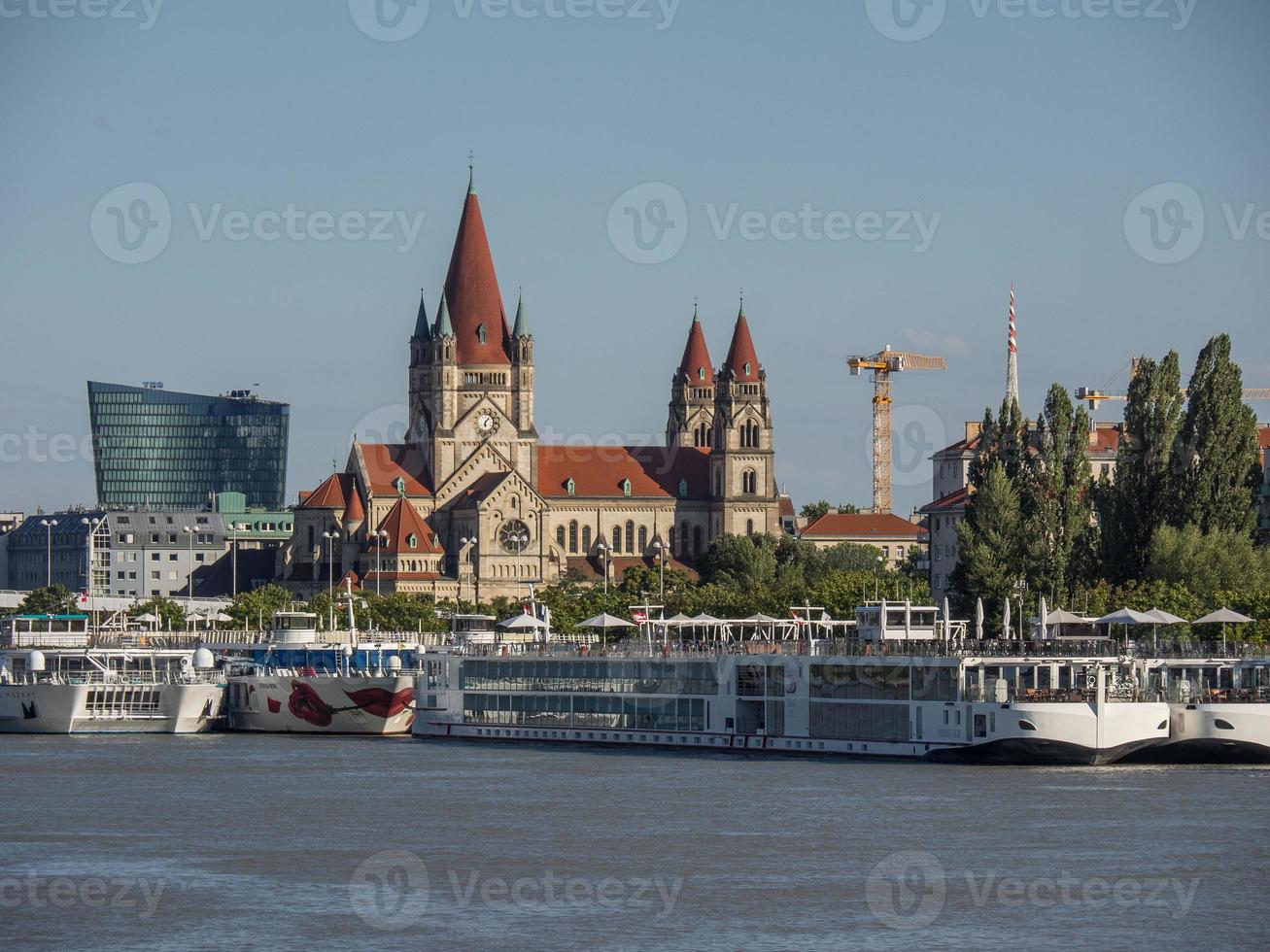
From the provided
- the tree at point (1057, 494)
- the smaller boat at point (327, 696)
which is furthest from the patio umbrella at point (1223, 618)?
the smaller boat at point (327, 696)

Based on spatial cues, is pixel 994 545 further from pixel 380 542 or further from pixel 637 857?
pixel 380 542

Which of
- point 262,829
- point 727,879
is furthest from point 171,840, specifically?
point 727,879

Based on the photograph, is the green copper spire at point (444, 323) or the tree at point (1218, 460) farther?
the green copper spire at point (444, 323)

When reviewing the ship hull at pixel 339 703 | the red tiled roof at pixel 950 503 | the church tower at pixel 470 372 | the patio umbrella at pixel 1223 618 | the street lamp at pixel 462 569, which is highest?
the church tower at pixel 470 372

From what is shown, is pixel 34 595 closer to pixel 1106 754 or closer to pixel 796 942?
pixel 1106 754

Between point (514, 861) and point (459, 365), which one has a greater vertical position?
point (459, 365)

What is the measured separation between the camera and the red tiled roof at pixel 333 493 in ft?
632

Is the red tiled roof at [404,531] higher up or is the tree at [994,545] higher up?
the red tiled roof at [404,531]

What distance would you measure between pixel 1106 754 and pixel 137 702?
45.8 metres

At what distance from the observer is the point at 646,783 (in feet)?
244

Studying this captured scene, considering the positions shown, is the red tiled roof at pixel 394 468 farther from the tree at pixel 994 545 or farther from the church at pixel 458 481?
the tree at pixel 994 545

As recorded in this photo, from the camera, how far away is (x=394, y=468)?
194 meters

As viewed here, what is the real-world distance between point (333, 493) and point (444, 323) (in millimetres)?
16163

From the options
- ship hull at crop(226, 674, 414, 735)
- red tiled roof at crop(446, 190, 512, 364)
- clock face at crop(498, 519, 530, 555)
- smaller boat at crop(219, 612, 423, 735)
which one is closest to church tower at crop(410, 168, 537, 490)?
red tiled roof at crop(446, 190, 512, 364)
